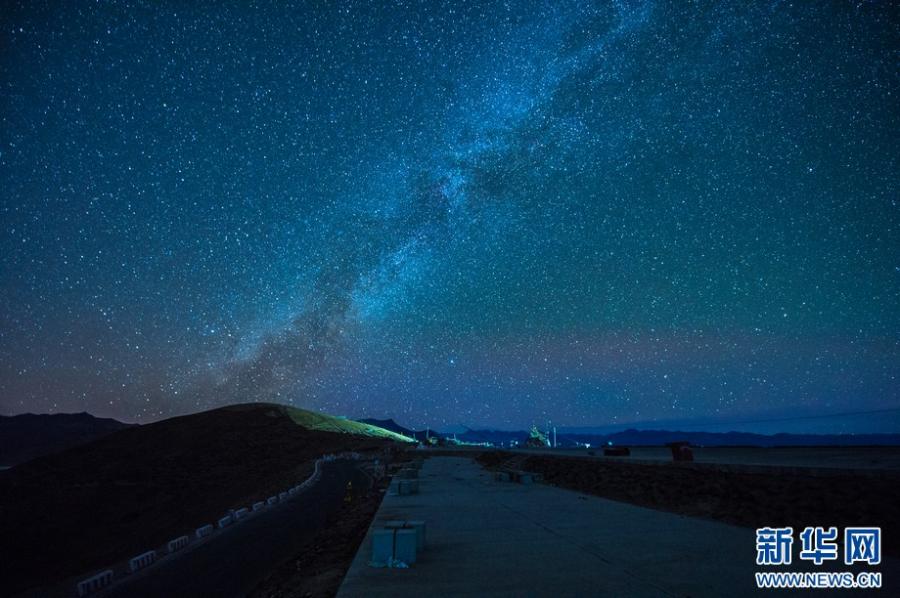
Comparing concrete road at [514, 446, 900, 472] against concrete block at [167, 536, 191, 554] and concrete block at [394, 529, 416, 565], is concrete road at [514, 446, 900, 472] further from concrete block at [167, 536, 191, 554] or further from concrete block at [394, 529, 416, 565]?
concrete block at [167, 536, 191, 554]

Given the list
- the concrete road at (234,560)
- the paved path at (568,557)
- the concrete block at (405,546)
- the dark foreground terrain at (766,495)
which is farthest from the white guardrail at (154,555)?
the dark foreground terrain at (766,495)

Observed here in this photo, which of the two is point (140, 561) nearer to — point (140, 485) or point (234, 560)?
point (234, 560)

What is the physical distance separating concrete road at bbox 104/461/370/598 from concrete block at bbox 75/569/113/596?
50 centimetres

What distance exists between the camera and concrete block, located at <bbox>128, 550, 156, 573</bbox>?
51.0 ft

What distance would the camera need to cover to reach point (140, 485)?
76.4m

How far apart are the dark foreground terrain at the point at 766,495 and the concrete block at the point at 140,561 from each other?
16.9m

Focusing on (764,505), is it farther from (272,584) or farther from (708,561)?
(272,584)

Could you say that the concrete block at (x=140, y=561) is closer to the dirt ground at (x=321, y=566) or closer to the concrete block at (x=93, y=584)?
the concrete block at (x=93, y=584)

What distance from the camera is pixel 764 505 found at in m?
13.0

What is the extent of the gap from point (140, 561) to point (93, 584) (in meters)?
2.34

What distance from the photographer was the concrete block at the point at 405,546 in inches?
357

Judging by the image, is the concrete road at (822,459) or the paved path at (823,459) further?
the concrete road at (822,459)

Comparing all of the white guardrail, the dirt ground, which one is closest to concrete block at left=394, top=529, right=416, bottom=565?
the dirt ground

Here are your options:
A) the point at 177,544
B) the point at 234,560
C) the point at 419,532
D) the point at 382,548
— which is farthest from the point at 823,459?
the point at 177,544
